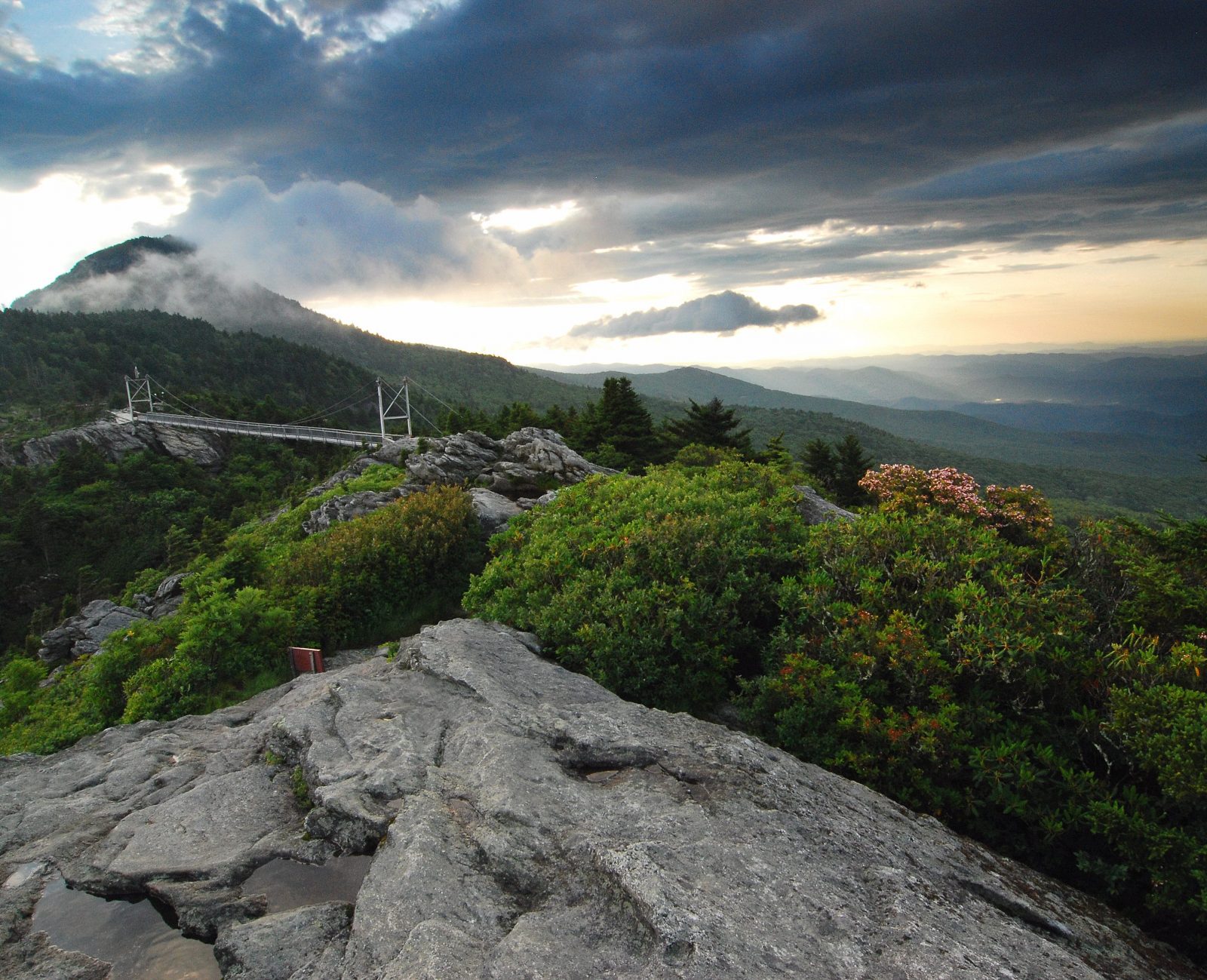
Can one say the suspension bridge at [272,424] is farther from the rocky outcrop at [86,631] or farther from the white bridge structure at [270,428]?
the rocky outcrop at [86,631]

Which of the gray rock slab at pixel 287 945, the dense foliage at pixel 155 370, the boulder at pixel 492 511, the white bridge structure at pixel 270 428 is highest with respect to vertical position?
the dense foliage at pixel 155 370

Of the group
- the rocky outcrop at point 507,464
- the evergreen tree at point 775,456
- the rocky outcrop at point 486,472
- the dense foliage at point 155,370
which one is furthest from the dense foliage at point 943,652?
the dense foliage at point 155,370

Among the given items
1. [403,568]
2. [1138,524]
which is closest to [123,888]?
[403,568]

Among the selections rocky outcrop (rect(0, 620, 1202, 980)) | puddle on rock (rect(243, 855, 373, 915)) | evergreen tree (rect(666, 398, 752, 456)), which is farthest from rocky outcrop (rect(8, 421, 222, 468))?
puddle on rock (rect(243, 855, 373, 915))

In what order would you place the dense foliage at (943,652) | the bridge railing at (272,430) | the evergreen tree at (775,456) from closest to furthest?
the dense foliage at (943,652) < the evergreen tree at (775,456) < the bridge railing at (272,430)

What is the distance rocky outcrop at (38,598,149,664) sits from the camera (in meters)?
24.9

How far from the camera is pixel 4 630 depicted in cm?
4453

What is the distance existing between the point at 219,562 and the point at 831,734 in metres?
12.3

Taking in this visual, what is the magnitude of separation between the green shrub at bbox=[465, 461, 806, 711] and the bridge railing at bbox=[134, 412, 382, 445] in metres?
46.9

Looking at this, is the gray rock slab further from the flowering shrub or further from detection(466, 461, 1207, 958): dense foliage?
the flowering shrub

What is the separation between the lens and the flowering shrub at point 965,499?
426 inches

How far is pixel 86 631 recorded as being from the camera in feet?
86.5

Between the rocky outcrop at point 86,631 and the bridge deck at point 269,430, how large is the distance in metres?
26.2

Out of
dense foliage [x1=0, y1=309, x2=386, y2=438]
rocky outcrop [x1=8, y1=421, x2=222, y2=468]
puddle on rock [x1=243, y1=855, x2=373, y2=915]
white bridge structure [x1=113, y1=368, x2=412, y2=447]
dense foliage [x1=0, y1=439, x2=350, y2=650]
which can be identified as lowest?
dense foliage [x1=0, y1=439, x2=350, y2=650]
